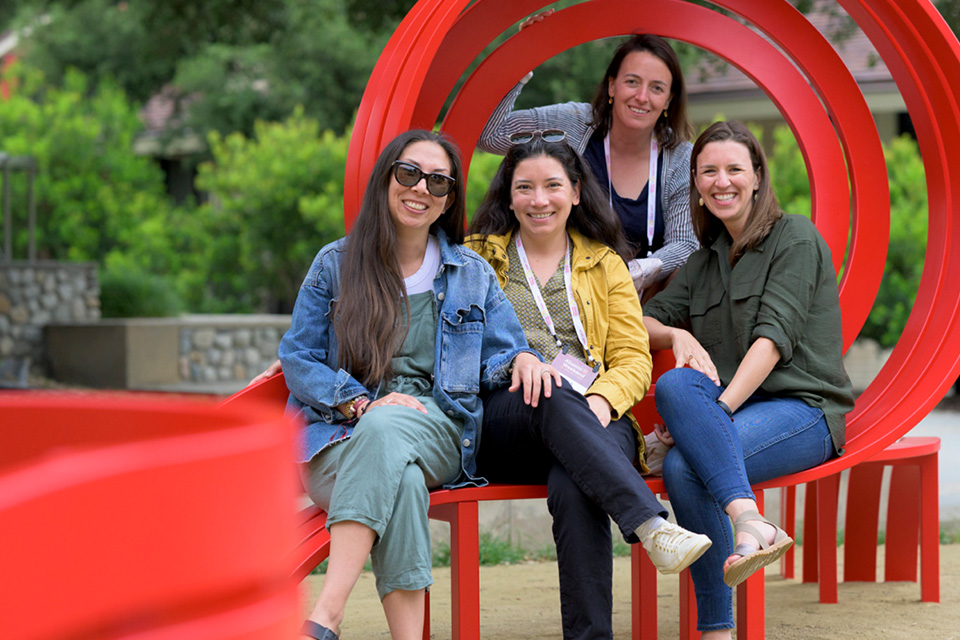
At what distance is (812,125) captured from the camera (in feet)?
13.8

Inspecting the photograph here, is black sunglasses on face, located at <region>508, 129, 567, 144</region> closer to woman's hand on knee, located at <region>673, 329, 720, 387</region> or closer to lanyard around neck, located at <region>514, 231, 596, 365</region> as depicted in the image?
lanyard around neck, located at <region>514, 231, 596, 365</region>

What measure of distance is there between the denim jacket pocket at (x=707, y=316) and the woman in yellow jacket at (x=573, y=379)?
250mm

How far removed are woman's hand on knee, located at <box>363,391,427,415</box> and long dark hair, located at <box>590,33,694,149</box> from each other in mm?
1656

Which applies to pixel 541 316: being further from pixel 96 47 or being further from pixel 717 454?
pixel 96 47

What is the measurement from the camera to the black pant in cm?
274

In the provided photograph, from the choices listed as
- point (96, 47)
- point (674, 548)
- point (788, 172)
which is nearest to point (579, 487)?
point (674, 548)

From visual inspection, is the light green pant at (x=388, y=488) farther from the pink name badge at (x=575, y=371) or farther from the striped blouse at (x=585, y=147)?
the striped blouse at (x=585, y=147)

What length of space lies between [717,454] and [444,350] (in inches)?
33.3

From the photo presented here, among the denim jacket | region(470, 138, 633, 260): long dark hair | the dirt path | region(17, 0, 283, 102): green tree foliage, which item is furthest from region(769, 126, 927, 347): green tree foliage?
region(17, 0, 283, 102): green tree foliage

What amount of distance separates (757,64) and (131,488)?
13.3 ft

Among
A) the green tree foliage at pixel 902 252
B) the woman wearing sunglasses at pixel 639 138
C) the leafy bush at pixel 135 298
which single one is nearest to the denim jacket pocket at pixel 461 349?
the woman wearing sunglasses at pixel 639 138

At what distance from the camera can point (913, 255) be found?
33.0 feet

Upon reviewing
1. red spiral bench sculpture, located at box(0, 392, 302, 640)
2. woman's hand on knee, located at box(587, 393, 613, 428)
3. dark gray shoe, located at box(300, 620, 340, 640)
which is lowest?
dark gray shoe, located at box(300, 620, 340, 640)

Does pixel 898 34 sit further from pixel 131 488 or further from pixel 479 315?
pixel 131 488
